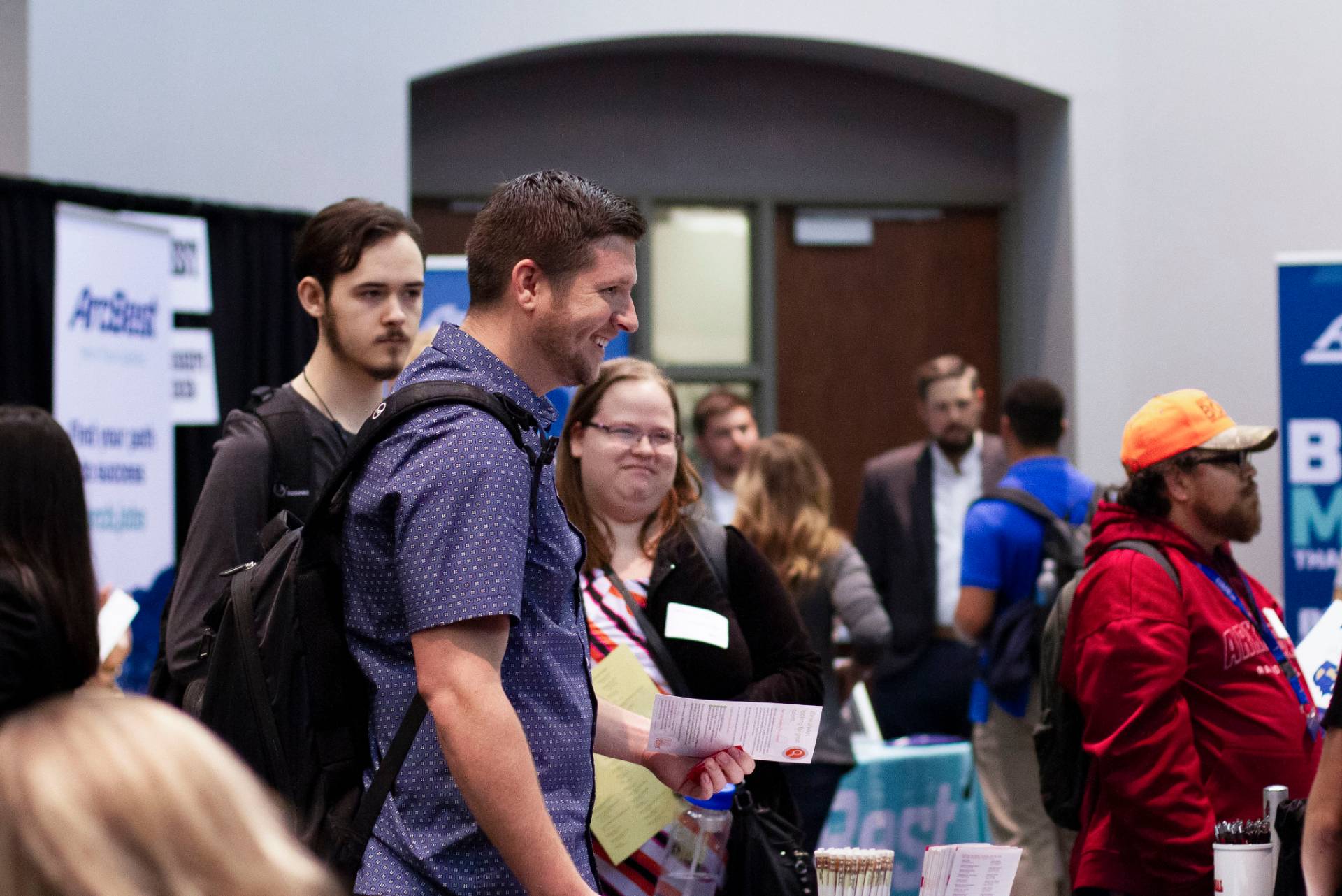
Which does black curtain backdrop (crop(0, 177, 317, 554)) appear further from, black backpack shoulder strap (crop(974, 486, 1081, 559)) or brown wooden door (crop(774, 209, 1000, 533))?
black backpack shoulder strap (crop(974, 486, 1081, 559))

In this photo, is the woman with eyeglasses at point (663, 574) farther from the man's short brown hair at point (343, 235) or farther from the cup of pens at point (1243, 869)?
the cup of pens at point (1243, 869)

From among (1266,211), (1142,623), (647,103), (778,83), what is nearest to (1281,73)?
(1266,211)

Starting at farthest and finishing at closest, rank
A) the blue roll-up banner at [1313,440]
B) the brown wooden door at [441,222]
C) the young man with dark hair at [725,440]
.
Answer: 1. the brown wooden door at [441,222]
2. the young man with dark hair at [725,440]
3. the blue roll-up banner at [1313,440]

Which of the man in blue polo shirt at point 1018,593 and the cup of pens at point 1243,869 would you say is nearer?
the cup of pens at point 1243,869

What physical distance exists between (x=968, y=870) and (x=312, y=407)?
1271mm

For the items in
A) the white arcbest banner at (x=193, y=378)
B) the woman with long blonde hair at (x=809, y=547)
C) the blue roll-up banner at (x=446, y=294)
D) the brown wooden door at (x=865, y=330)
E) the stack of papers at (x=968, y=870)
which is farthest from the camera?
the brown wooden door at (x=865, y=330)

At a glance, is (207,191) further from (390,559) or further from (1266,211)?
(390,559)

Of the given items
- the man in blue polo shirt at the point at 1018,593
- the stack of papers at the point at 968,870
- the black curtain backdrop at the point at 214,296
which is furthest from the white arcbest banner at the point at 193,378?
the stack of papers at the point at 968,870

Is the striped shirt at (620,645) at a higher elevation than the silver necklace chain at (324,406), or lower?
lower

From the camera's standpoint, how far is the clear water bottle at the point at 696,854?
2352mm

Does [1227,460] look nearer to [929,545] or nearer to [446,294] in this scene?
[446,294]

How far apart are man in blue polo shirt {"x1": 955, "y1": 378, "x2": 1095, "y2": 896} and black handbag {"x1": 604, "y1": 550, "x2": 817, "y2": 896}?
198 centimetres

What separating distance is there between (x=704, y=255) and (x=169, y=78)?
249 cm

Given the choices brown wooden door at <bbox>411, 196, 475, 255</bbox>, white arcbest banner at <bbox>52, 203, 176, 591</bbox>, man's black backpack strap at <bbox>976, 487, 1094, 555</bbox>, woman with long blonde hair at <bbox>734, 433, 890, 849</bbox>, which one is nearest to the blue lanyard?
man's black backpack strap at <bbox>976, 487, 1094, 555</bbox>
